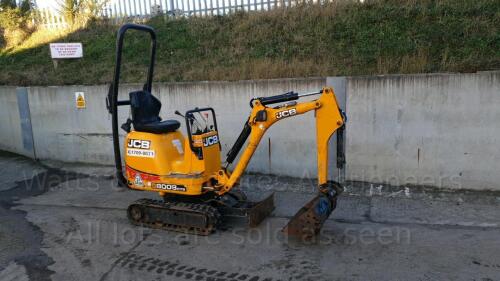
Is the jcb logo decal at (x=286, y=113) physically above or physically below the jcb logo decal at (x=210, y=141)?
above

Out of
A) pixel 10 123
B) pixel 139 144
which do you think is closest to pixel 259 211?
pixel 139 144

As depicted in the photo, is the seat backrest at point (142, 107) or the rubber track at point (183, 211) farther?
the seat backrest at point (142, 107)

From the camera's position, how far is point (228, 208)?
210 inches

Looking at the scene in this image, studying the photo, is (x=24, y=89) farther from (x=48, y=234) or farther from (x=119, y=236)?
(x=119, y=236)

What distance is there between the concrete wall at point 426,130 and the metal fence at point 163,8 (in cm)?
474

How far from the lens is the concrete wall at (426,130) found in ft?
20.0

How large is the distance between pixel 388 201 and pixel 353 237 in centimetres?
150

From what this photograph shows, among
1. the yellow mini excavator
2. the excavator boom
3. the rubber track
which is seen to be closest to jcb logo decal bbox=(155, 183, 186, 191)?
the yellow mini excavator

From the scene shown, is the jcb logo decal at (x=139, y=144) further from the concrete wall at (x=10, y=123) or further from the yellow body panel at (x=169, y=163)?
the concrete wall at (x=10, y=123)

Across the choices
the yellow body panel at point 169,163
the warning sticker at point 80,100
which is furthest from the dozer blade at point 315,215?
the warning sticker at point 80,100

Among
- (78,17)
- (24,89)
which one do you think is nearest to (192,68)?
(24,89)

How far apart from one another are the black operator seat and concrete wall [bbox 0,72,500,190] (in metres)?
2.08

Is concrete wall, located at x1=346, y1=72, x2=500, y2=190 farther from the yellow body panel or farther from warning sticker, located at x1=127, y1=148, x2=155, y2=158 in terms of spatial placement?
warning sticker, located at x1=127, y1=148, x2=155, y2=158

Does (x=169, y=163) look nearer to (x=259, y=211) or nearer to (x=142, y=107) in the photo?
(x=142, y=107)
